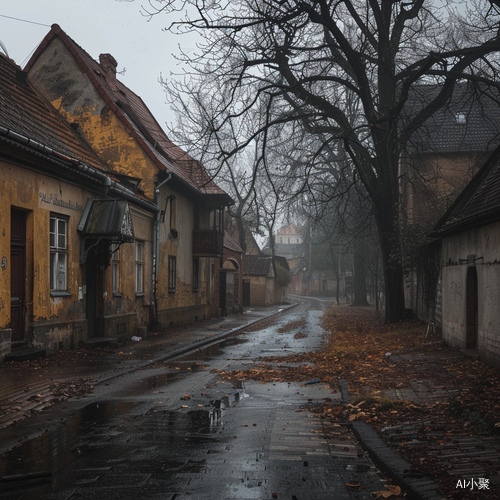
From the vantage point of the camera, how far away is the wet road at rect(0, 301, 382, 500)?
4.82 metres

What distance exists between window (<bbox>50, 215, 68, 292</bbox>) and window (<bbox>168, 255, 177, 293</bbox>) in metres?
9.71

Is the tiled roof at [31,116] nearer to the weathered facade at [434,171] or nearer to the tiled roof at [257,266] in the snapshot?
the weathered facade at [434,171]

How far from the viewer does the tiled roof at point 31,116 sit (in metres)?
14.0

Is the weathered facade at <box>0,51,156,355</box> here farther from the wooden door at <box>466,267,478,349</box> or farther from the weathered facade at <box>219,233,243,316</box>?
the weathered facade at <box>219,233,243,316</box>

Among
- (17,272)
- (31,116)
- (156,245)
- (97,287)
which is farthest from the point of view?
(156,245)

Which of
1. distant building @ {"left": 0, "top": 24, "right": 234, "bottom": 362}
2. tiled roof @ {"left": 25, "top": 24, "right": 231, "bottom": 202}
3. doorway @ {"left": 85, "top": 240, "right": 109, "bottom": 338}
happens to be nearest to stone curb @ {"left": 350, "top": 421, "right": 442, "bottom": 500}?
distant building @ {"left": 0, "top": 24, "right": 234, "bottom": 362}

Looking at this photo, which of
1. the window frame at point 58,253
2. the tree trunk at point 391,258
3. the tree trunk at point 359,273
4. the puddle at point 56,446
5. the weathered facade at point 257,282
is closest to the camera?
the puddle at point 56,446

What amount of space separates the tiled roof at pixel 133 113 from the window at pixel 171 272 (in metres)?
3.16

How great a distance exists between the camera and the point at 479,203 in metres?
13.2

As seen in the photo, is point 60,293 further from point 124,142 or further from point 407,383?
point 407,383

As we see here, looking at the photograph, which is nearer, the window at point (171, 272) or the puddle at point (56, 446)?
the puddle at point (56, 446)

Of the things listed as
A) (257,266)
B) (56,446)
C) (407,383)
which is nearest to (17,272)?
(56,446)

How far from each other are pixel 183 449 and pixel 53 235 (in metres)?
9.84

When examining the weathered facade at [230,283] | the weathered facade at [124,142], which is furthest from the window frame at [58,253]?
the weathered facade at [230,283]
